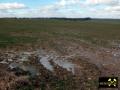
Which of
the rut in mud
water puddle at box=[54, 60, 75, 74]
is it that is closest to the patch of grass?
water puddle at box=[54, 60, 75, 74]

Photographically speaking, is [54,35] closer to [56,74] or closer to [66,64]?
[66,64]

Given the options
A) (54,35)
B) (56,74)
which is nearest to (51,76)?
(56,74)

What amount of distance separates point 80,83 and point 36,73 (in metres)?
4.27

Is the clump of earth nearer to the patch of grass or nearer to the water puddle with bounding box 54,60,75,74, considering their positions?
the water puddle with bounding box 54,60,75,74

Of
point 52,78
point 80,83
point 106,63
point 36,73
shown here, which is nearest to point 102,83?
point 80,83

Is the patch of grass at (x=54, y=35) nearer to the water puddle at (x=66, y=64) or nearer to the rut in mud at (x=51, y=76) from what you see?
the water puddle at (x=66, y=64)

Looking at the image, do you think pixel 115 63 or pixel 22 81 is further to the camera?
pixel 115 63

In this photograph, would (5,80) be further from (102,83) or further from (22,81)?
(102,83)

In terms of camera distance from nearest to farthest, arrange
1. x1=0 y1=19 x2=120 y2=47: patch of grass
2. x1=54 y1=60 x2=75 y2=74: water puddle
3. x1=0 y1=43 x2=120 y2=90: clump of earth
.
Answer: x1=0 y1=43 x2=120 y2=90: clump of earth
x1=54 y1=60 x2=75 y2=74: water puddle
x1=0 y1=19 x2=120 y2=47: patch of grass

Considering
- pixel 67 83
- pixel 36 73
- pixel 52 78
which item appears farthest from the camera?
pixel 36 73

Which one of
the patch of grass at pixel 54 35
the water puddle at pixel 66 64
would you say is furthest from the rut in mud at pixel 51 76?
the patch of grass at pixel 54 35

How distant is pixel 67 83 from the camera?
1727 cm

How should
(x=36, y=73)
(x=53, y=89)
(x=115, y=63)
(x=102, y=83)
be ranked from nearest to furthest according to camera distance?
(x=102, y=83), (x=53, y=89), (x=36, y=73), (x=115, y=63)

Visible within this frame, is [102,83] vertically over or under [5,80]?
over
